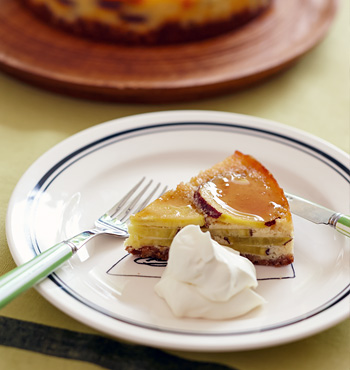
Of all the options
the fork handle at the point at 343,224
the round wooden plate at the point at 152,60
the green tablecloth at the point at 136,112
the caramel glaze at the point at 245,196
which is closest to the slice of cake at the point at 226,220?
the caramel glaze at the point at 245,196

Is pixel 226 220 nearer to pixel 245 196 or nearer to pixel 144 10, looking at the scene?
pixel 245 196

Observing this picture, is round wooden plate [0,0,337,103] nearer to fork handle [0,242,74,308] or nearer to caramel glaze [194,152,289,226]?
caramel glaze [194,152,289,226]

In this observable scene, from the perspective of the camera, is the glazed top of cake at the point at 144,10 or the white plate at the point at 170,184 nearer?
the white plate at the point at 170,184

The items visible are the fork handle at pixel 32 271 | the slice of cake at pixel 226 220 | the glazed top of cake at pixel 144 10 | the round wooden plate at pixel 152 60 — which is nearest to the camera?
the fork handle at pixel 32 271

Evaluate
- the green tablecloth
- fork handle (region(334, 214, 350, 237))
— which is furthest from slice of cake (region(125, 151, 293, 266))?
the green tablecloth

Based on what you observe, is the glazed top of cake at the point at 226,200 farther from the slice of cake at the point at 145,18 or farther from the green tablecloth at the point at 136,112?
the slice of cake at the point at 145,18

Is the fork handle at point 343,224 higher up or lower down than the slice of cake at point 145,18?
lower down
